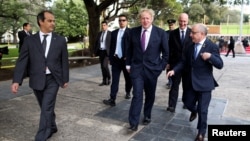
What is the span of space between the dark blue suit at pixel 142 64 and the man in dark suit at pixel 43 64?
1257 mm

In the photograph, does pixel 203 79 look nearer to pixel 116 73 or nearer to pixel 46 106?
pixel 46 106

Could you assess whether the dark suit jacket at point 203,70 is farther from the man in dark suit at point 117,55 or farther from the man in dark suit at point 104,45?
the man in dark suit at point 104,45

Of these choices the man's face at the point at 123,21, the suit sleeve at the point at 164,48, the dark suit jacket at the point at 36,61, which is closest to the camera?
the dark suit jacket at the point at 36,61

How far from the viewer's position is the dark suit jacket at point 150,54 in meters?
4.66

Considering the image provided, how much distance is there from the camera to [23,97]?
6.70 m

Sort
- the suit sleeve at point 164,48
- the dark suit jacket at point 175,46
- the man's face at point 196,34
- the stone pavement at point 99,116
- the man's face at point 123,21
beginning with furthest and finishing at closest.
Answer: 1. the man's face at point 123,21
2. the dark suit jacket at point 175,46
3. the suit sleeve at point 164,48
4. the stone pavement at point 99,116
5. the man's face at point 196,34

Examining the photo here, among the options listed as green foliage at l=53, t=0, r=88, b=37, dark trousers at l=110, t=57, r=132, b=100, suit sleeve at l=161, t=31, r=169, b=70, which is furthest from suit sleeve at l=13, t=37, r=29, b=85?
green foliage at l=53, t=0, r=88, b=37

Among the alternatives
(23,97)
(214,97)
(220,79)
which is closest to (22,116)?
(23,97)

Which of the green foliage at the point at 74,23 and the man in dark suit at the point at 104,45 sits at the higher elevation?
the green foliage at the point at 74,23

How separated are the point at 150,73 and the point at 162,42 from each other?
536 millimetres

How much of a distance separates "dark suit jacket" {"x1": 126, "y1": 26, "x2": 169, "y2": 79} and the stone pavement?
0.94 metres

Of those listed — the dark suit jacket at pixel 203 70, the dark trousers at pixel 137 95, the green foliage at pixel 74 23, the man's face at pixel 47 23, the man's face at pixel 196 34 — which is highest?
the green foliage at pixel 74 23

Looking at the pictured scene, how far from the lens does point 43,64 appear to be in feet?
12.7

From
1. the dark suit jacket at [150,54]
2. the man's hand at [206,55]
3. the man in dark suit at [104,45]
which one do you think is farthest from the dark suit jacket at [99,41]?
the man's hand at [206,55]
